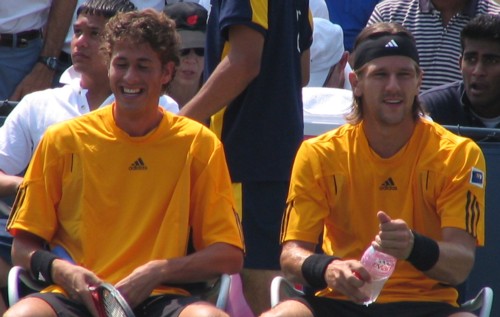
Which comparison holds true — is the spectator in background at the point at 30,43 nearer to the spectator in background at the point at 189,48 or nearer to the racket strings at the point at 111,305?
the spectator in background at the point at 189,48

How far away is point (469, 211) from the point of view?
15.6ft

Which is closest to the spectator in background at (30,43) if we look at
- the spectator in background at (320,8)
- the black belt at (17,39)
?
the black belt at (17,39)

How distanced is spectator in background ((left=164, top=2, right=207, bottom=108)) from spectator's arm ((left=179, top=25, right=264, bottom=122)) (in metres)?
1.40

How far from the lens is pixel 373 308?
4730 mm

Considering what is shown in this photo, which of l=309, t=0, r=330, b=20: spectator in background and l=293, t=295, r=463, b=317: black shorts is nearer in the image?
l=293, t=295, r=463, b=317: black shorts

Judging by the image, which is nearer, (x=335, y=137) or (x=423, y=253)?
(x=423, y=253)

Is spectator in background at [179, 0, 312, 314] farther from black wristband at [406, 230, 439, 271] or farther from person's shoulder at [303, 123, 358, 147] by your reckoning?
black wristband at [406, 230, 439, 271]

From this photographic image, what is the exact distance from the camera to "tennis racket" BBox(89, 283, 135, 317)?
435 cm

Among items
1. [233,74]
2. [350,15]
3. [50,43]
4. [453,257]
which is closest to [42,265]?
[233,74]

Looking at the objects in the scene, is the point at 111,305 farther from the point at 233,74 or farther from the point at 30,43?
the point at 30,43

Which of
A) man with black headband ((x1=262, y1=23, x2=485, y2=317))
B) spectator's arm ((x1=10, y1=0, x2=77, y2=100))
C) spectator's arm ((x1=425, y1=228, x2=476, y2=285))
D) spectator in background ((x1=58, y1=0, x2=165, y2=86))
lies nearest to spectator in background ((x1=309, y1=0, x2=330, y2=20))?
spectator in background ((x1=58, y1=0, x2=165, y2=86))

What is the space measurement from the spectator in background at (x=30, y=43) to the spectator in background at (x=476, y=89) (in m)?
2.18

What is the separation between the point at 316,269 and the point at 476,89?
6.56ft

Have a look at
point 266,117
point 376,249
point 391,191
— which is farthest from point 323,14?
point 376,249
